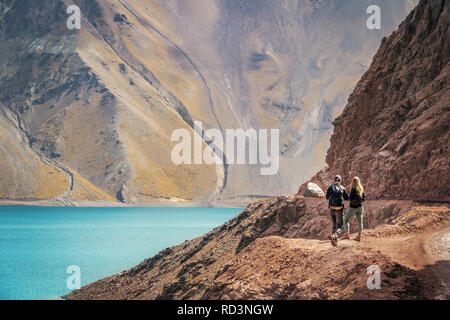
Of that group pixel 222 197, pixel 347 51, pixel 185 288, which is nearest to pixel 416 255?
pixel 185 288

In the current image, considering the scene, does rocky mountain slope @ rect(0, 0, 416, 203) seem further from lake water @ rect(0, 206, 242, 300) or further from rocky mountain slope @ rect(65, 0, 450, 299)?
rocky mountain slope @ rect(65, 0, 450, 299)

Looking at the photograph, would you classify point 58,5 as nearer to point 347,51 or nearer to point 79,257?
point 347,51

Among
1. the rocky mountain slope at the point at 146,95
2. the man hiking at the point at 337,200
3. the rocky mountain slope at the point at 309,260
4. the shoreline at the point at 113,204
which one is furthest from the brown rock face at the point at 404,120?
the rocky mountain slope at the point at 146,95

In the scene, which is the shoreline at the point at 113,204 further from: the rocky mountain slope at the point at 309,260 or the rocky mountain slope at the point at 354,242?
the rocky mountain slope at the point at 309,260

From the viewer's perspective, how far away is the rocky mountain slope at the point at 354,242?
1092 centimetres

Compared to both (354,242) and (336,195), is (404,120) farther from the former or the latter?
(354,242)

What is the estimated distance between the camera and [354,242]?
1283 cm

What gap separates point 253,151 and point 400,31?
133 meters

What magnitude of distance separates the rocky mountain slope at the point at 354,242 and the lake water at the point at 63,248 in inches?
297

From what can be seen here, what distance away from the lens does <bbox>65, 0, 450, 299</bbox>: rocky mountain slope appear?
1092cm

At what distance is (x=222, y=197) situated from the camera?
135 m

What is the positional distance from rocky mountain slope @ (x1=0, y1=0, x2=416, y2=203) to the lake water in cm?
3637

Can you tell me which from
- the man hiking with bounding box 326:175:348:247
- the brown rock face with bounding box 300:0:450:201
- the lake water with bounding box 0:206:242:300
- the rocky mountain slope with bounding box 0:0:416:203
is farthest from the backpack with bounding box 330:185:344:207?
the rocky mountain slope with bounding box 0:0:416:203

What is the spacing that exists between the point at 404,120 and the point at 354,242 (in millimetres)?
7249
